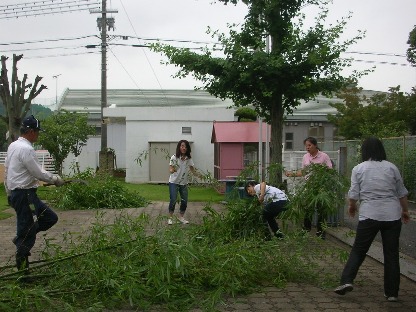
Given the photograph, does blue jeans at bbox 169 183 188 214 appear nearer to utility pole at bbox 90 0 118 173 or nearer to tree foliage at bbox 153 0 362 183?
tree foliage at bbox 153 0 362 183

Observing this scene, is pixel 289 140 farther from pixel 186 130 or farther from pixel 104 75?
pixel 104 75

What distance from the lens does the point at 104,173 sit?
18.4m

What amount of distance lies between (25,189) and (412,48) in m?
18.7

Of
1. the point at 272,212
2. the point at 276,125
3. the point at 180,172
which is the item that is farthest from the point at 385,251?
the point at 276,125

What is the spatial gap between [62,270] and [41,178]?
3.89 ft

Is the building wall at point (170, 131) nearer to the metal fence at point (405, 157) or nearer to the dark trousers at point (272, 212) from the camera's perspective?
the metal fence at point (405, 157)

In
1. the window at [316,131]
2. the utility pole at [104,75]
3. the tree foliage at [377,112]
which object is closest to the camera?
the tree foliage at [377,112]

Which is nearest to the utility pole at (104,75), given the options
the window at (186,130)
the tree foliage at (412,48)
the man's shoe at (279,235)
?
the window at (186,130)

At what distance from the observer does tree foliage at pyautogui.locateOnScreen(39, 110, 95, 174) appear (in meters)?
29.7

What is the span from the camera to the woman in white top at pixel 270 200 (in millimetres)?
8805

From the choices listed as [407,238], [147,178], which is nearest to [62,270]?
[407,238]

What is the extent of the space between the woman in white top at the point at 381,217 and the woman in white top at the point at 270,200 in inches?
84.8

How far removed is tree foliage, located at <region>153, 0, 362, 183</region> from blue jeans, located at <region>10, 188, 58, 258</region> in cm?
638

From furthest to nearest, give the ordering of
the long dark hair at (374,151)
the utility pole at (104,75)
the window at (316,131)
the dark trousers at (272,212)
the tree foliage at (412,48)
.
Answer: the window at (316,131), the utility pole at (104,75), the tree foliage at (412,48), the dark trousers at (272,212), the long dark hair at (374,151)
